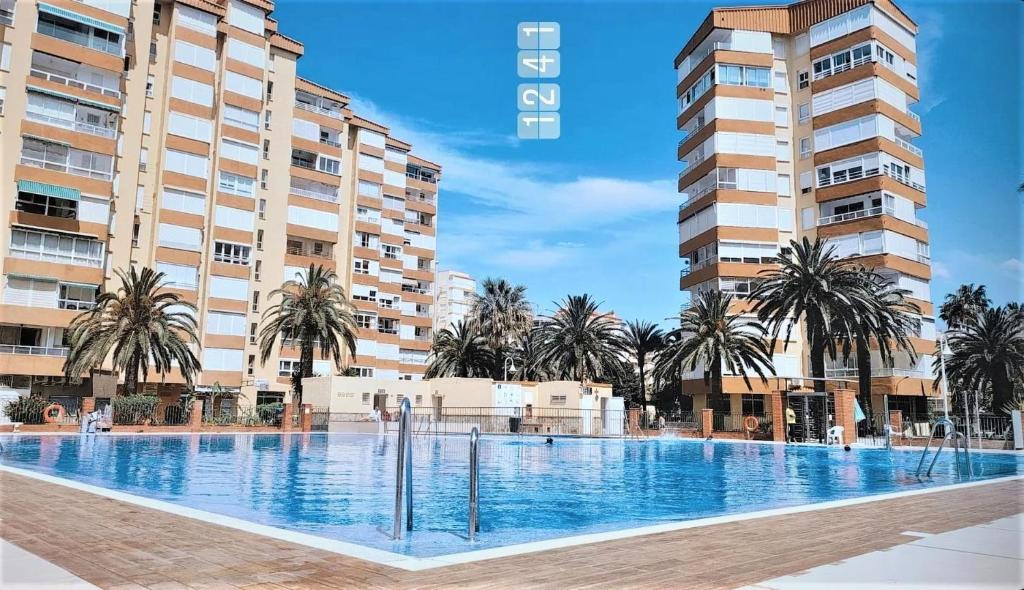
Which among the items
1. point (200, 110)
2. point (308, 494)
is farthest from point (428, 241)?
point (308, 494)

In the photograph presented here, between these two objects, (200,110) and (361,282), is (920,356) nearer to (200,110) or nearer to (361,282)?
(361,282)

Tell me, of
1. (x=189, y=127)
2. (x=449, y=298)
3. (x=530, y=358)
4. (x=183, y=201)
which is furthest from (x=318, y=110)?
(x=449, y=298)

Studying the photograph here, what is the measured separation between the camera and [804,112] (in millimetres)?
58906

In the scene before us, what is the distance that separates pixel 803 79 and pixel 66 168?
54.4 metres

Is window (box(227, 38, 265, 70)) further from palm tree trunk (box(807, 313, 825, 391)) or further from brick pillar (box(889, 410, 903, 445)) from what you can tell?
brick pillar (box(889, 410, 903, 445))

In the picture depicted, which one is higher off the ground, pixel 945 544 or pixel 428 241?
pixel 428 241

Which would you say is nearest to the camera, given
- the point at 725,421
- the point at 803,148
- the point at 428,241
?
the point at 725,421

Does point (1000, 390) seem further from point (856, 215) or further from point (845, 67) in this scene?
point (845, 67)

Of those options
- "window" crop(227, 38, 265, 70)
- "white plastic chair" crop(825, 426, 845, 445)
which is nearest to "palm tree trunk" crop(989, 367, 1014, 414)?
"white plastic chair" crop(825, 426, 845, 445)

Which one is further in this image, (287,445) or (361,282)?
(361,282)

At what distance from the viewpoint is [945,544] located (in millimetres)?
7410

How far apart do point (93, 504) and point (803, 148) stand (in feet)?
193

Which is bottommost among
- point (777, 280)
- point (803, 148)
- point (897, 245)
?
point (777, 280)

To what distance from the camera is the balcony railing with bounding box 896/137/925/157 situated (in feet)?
185
